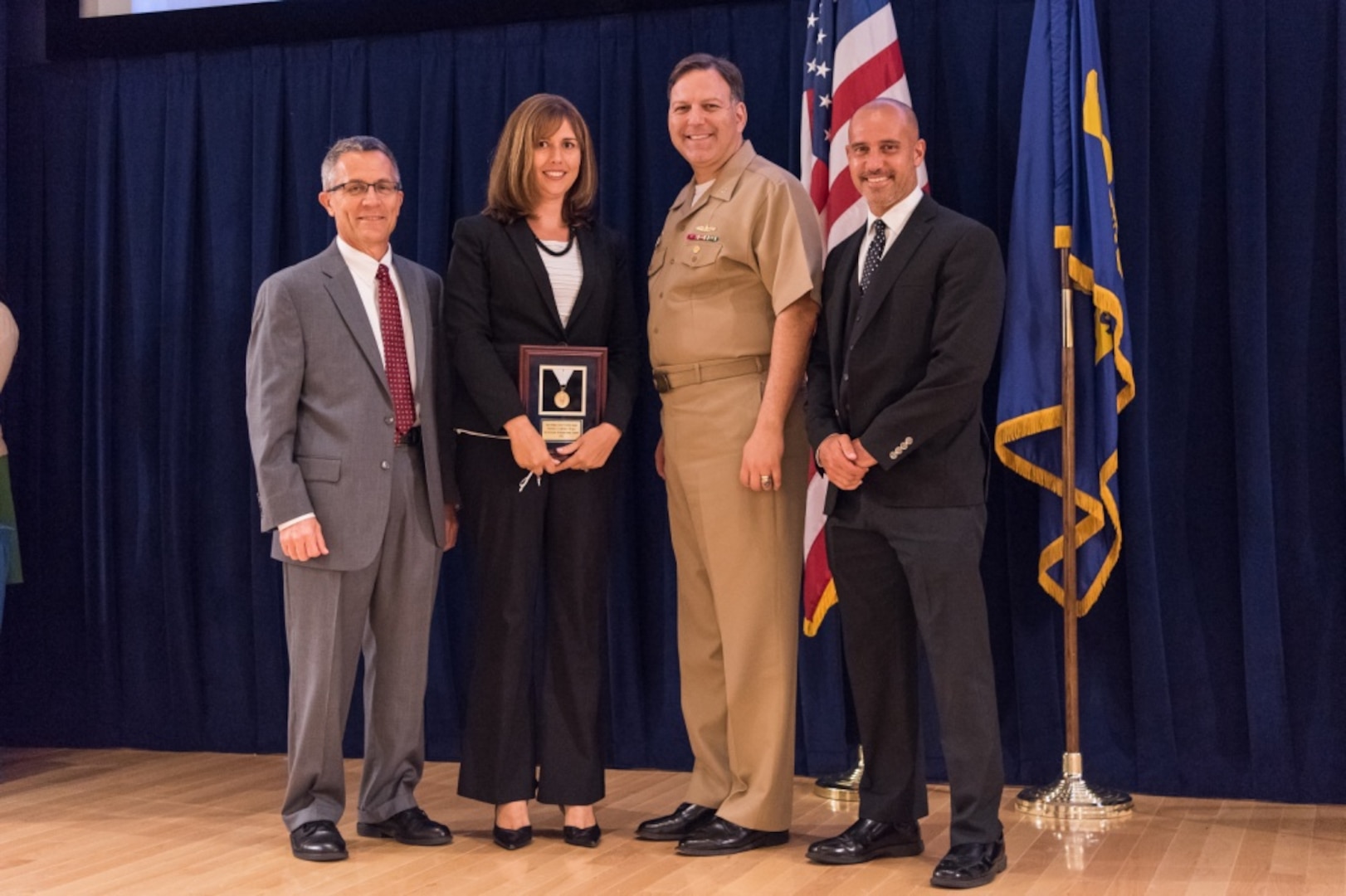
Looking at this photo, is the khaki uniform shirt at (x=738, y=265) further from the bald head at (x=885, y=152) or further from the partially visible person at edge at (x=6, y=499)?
the partially visible person at edge at (x=6, y=499)

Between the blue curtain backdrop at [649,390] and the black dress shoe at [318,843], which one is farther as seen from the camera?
the blue curtain backdrop at [649,390]

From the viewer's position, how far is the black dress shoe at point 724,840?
136 inches

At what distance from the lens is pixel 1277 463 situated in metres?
4.18

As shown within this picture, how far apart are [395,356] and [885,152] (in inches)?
51.2

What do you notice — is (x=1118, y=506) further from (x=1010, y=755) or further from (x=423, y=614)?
(x=423, y=614)

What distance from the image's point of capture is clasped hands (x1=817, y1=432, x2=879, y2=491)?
10.7 ft

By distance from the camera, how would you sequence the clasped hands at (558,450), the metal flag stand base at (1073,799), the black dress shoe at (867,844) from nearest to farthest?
the black dress shoe at (867,844) → the clasped hands at (558,450) → the metal flag stand base at (1073,799)

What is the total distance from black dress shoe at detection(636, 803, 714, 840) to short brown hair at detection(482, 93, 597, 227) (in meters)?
1.51

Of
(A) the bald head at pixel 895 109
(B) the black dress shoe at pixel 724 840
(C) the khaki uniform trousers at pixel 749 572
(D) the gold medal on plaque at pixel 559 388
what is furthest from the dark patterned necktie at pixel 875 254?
(B) the black dress shoe at pixel 724 840

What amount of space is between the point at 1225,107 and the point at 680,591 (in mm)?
2165

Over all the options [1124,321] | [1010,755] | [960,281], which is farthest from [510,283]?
[1010,755]

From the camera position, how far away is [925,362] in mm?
3326

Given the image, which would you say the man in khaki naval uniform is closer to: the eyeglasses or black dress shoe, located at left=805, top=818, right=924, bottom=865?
black dress shoe, located at left=805, top=818, right=924, bottom=865

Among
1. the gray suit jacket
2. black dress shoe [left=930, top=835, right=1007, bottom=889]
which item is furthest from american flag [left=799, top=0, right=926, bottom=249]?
black dress shoe [left=930, top=835, right=1007, bottom=889]
